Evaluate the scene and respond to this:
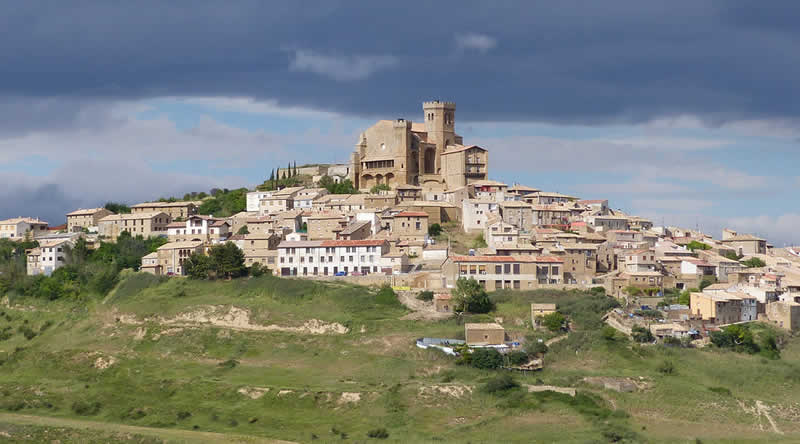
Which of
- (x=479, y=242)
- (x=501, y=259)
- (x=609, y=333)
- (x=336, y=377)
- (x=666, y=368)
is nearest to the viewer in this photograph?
(x=666, y=368)

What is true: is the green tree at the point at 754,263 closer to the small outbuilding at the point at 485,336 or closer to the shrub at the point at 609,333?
the shrub at the point at 609,333

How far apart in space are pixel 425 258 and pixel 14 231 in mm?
46766

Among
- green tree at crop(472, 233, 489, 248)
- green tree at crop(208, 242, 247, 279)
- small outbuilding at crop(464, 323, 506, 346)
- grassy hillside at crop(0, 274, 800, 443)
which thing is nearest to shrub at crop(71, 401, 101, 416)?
grassy hillside at crop(0, 274, 800, 443)

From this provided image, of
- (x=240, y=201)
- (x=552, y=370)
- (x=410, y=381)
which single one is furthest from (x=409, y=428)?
(x=240, y=201)

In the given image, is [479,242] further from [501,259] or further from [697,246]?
[697,246]

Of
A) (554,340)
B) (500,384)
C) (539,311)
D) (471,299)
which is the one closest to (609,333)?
(554,340)

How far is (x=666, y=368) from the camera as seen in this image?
2569 inches

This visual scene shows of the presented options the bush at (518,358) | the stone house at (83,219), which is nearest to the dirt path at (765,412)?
the bush at (518,358)

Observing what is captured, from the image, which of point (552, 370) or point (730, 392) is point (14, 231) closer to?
point (552, 370)

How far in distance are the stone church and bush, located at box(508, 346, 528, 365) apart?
1605 inches

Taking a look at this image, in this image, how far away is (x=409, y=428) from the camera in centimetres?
5903

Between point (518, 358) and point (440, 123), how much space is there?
51.8m

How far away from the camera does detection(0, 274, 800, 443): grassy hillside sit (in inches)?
2341

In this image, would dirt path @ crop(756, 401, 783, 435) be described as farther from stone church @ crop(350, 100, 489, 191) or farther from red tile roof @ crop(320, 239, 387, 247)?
stone church @ crop(350, 100, 489, 191)
